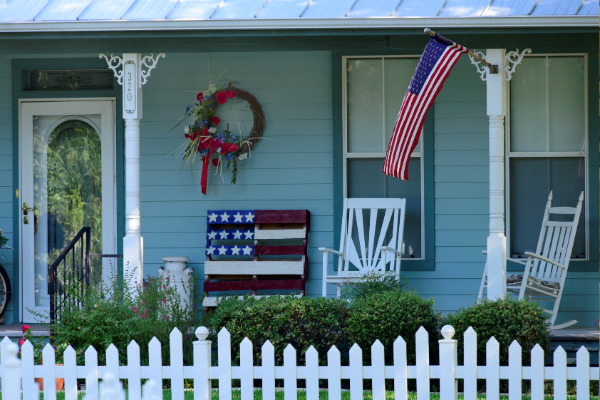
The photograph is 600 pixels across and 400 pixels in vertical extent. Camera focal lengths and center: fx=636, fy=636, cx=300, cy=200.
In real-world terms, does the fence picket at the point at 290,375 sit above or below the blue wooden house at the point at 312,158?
below

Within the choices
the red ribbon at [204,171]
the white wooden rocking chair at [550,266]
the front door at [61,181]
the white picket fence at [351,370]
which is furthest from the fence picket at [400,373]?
the front door at [61,181]

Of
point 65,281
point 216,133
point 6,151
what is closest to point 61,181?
point 6,151

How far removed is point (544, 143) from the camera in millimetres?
5773

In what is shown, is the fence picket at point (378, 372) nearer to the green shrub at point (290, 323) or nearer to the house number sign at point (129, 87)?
the green shrub at point (290, 323)

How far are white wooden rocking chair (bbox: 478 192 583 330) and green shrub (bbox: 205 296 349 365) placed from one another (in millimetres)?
1555

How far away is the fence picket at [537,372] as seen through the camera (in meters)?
2.83

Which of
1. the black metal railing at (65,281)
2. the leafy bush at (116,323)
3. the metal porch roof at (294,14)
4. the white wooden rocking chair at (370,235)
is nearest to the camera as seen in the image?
the leafy bush at (116,323)

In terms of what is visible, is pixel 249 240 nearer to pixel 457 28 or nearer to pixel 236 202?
pixel 236 202

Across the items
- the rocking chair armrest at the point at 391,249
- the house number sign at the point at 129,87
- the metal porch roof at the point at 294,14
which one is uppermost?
the metal porch roof at the point at 294,14

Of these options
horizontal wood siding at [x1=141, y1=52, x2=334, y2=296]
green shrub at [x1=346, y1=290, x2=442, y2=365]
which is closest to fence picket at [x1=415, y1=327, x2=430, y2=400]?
green shrub at [x1=346, y1=290, x2=442, y2=365]

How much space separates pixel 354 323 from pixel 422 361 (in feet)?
4.78

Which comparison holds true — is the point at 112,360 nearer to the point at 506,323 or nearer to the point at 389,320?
the point at 389,320

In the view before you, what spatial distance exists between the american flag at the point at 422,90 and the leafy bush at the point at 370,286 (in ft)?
3.25

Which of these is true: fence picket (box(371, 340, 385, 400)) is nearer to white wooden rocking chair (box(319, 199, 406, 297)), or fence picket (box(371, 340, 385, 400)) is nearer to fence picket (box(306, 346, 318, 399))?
fence picket (box(306, 346, 318, 399))
